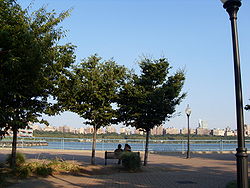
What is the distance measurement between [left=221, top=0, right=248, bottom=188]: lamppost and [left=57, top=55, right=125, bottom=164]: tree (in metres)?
9.53

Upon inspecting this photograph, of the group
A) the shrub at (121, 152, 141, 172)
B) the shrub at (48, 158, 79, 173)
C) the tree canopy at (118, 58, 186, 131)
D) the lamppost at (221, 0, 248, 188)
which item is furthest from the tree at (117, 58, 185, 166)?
the lamppost at (221, 0, 248, 188)

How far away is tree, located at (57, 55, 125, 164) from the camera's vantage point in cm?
1402

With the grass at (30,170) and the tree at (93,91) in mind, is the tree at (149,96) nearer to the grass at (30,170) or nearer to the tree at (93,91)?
the tree at (93,91)

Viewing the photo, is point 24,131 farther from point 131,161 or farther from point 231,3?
point 231,3

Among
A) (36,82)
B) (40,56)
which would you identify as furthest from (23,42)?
(36,82)

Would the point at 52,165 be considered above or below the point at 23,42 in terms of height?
below

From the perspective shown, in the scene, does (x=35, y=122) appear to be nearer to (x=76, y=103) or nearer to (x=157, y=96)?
(x=76, y=103)

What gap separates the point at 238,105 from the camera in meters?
5.18

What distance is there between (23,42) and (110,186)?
554 cm

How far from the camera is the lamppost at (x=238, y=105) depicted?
5.00 metres

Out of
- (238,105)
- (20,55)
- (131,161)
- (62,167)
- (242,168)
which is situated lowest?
(62,167)

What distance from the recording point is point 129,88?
51.9 ft

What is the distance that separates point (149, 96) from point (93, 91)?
3267mm

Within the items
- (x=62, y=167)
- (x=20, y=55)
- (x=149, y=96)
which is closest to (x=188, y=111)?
(x=149, y=96)
